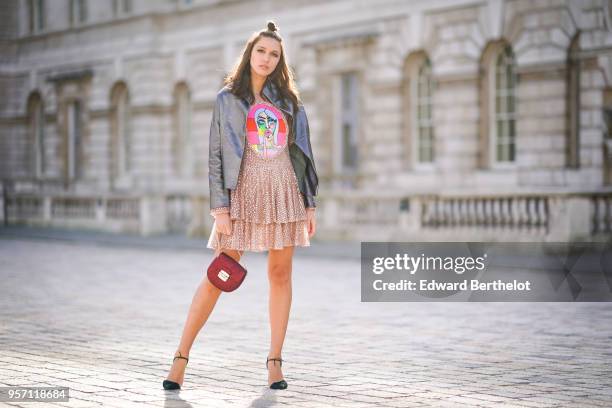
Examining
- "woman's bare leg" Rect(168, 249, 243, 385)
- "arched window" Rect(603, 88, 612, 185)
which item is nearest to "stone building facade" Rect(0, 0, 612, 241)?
"arched window" Rect(603, 88, 612, 185)

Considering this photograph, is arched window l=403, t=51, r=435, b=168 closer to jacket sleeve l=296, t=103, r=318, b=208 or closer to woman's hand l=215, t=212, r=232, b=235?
jacket sleeve l=296, t=103, r=318, b=208

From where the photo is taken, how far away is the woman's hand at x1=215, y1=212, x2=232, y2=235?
6.84 meters

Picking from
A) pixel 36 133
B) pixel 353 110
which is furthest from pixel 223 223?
pixel 36 133

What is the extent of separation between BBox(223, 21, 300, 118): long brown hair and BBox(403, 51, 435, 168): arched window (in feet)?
61.8

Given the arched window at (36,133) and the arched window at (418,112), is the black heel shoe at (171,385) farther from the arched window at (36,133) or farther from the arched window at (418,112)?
the arched window at (36,133)

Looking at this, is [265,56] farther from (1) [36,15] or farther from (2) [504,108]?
(1) [36,15]

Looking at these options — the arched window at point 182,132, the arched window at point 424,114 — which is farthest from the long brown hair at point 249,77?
the arched window at point 182,132

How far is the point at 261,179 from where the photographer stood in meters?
6.98

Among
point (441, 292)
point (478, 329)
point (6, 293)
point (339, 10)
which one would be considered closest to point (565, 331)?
point (478, 329)

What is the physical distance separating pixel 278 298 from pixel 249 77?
1.29 metres

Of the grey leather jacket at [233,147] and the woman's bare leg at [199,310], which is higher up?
the grey leather jacket at [233,147]

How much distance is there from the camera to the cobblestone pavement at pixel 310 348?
270 inches

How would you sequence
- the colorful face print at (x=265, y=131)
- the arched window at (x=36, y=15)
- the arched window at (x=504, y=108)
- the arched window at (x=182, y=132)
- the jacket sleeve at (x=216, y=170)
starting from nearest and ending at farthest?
the jacket sleeve at (x=216, y=170), the colorful face print at (x=265, y=131), the arched window at (x=504, y=108), the arched window at (x=182, y=132), the arched window at (x=36, y=15)

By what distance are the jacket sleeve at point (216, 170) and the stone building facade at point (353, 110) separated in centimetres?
1284
